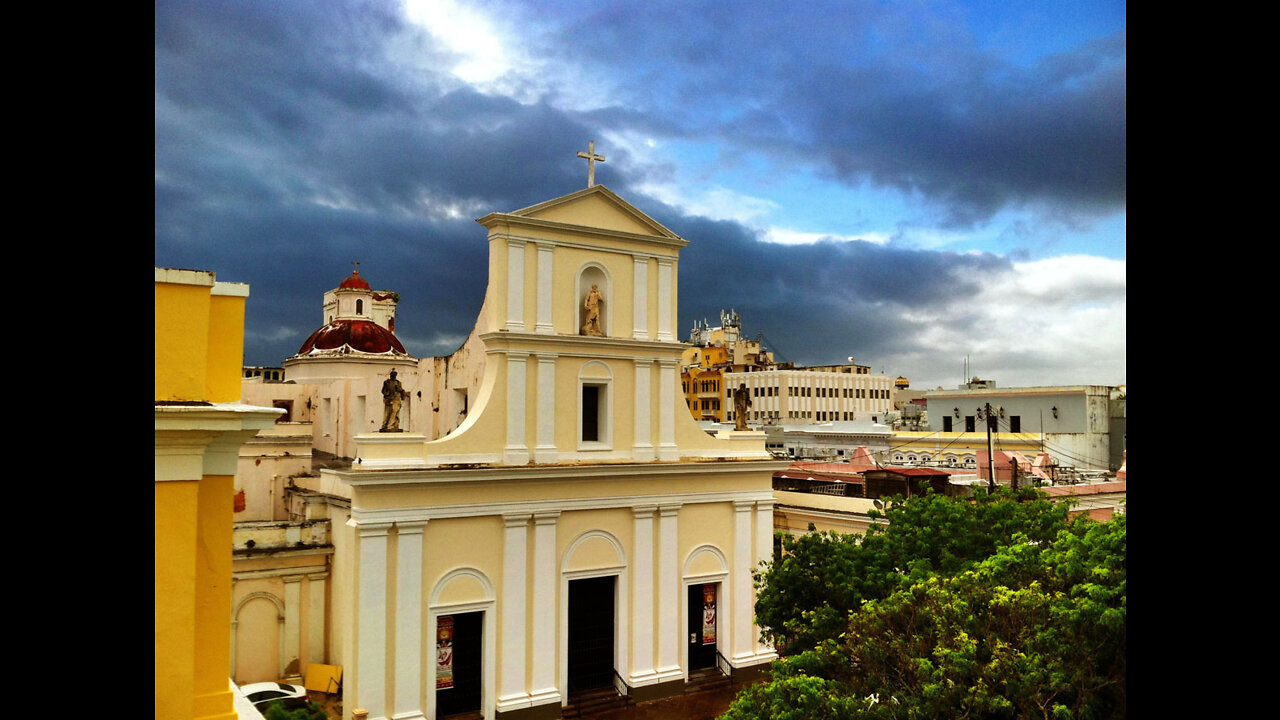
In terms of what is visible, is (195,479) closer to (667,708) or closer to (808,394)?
(667,708)

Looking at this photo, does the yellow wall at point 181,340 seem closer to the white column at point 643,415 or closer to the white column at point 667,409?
the white column at point 643,415

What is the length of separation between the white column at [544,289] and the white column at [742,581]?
7103mm

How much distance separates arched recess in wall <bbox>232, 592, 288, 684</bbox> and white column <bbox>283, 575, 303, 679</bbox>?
111 millimetres

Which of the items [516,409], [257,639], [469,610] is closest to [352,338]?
[257,639]

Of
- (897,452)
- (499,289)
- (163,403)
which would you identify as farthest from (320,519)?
(897,452)

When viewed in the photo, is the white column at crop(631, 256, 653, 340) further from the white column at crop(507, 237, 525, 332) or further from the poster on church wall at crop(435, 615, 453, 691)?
the poster on church wall at crop(435, 615, 453, 691)

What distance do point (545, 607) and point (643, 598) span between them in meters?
2.63

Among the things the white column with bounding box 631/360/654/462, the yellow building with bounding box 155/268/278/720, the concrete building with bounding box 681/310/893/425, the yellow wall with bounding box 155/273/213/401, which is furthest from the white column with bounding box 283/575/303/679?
the concrete building with bounding box 681/310/893/425

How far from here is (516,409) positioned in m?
20.8

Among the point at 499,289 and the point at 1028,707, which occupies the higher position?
the point at 499,289
